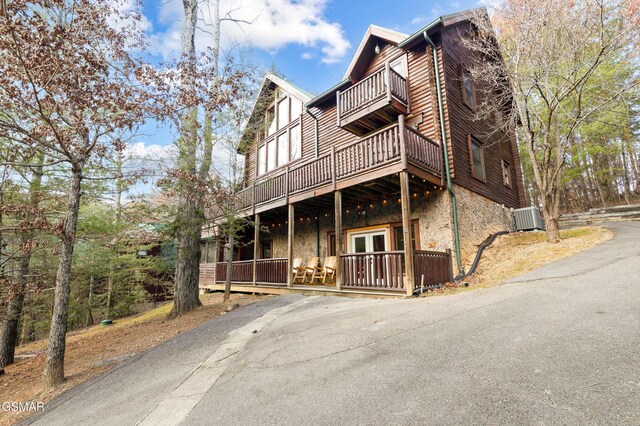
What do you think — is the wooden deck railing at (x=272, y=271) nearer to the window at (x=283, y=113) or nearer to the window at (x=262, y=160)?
the window at (x=262, y=160)

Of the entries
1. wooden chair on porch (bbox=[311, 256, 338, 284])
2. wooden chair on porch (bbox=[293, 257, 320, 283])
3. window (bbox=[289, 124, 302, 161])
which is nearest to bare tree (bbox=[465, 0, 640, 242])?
wooden chair on porch (bbox=[311, 256, 338, 284])

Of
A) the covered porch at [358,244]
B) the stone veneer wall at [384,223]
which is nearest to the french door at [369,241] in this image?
the covered porch at [358,244]

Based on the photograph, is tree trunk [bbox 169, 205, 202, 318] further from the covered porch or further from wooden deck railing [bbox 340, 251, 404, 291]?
wooden deck railing [bbox 340, 251, 404, 291]

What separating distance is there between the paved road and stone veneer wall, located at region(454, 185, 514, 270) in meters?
3.45

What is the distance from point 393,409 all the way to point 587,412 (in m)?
1.26

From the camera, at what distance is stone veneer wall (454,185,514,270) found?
9180 mm

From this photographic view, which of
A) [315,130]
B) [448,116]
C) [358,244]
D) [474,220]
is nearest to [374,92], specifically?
[448,116]

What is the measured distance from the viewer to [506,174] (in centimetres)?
1364

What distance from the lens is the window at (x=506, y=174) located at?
13322 mm

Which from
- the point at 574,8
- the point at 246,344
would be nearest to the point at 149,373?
the point at 246,344

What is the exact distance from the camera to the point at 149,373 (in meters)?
A: 4.50

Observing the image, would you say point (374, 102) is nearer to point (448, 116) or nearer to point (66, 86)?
point (448, 116)

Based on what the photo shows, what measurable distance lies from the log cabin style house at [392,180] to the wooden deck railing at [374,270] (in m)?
0.03

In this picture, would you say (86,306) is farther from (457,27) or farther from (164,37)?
(457,27)
